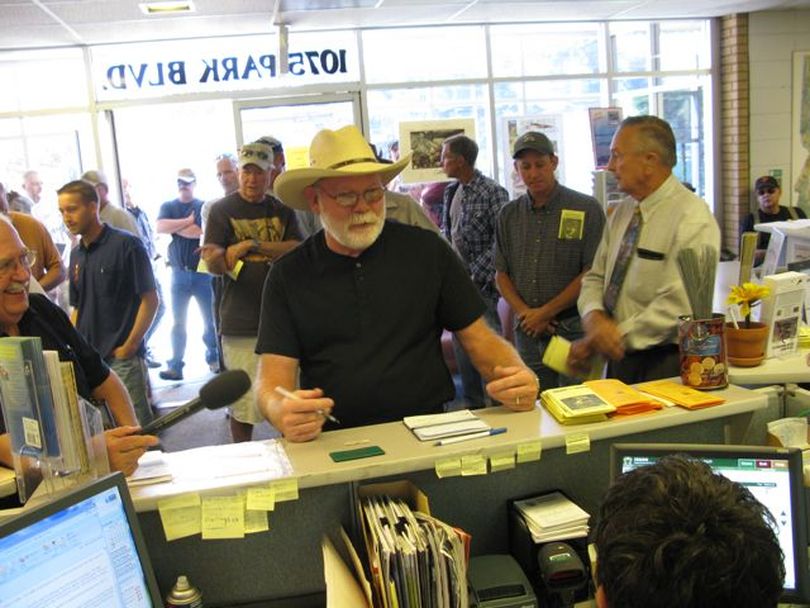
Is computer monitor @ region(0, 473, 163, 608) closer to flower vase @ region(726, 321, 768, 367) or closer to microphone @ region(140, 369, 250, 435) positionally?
microphone @ region(140, 369, 250, 435)

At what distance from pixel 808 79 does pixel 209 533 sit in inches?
318

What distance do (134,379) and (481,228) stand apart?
2037mm

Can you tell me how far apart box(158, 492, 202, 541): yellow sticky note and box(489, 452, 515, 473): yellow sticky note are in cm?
60

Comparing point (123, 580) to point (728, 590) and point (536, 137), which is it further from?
point (536, 137)

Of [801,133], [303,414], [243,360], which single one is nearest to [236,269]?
[243,360]

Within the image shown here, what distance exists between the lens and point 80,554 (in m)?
1.18

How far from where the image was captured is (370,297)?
2.07 metres

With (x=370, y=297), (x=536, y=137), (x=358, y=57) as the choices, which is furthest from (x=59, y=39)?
(x=370, y=297)

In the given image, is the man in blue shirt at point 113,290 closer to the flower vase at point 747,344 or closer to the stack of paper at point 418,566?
the stack of paper at point 418,566

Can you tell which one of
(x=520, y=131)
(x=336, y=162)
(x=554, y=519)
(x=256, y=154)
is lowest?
(x=554, y=519)

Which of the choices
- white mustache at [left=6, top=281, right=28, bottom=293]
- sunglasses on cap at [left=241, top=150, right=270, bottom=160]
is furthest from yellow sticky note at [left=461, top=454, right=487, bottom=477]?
sunglasses on cap at [left=241, top=150, right=270, bottom=160]

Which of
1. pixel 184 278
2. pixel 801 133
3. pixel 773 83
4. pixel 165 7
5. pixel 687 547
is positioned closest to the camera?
pixel 687 547

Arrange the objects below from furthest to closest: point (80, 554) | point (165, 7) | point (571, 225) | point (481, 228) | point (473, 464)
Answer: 1. point (165, 7)
2. point (481, 228)
3. point (571, 225)
4. point (473, 464)
5. point (80, 554)

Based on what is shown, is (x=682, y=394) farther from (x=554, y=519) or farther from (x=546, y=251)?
(x=546, y=251)
